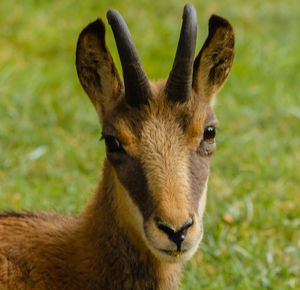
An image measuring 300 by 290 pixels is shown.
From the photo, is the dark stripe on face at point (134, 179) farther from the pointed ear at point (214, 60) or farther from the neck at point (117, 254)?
the pointed ear at point (214, 60)

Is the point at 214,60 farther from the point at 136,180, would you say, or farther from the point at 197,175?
the point at 136,180

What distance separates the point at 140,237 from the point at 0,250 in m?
1.21

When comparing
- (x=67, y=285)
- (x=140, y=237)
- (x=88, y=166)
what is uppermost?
(x=140, y=237)

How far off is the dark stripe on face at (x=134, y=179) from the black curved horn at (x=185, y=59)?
0.63m

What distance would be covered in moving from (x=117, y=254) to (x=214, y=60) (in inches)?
71.3

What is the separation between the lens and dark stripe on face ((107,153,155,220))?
14.3 ft

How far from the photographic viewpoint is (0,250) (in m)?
5.01

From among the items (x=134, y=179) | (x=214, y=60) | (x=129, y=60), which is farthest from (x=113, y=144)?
(x=214, y=60)

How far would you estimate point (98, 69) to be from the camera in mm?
5062

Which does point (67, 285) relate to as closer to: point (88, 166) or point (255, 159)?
point (88, 166)

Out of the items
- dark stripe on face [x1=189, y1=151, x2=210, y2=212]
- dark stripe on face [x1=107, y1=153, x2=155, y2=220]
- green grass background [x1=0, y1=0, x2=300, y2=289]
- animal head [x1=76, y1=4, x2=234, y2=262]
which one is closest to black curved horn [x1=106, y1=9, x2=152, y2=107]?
animal head [x1=76, y1=4, x2=234, y2=262]

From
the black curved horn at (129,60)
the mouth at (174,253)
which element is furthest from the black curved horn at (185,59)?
the mouth at (174,253)

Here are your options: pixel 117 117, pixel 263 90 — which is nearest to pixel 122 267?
pixel 117 117

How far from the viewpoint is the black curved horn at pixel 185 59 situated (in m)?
4.62
